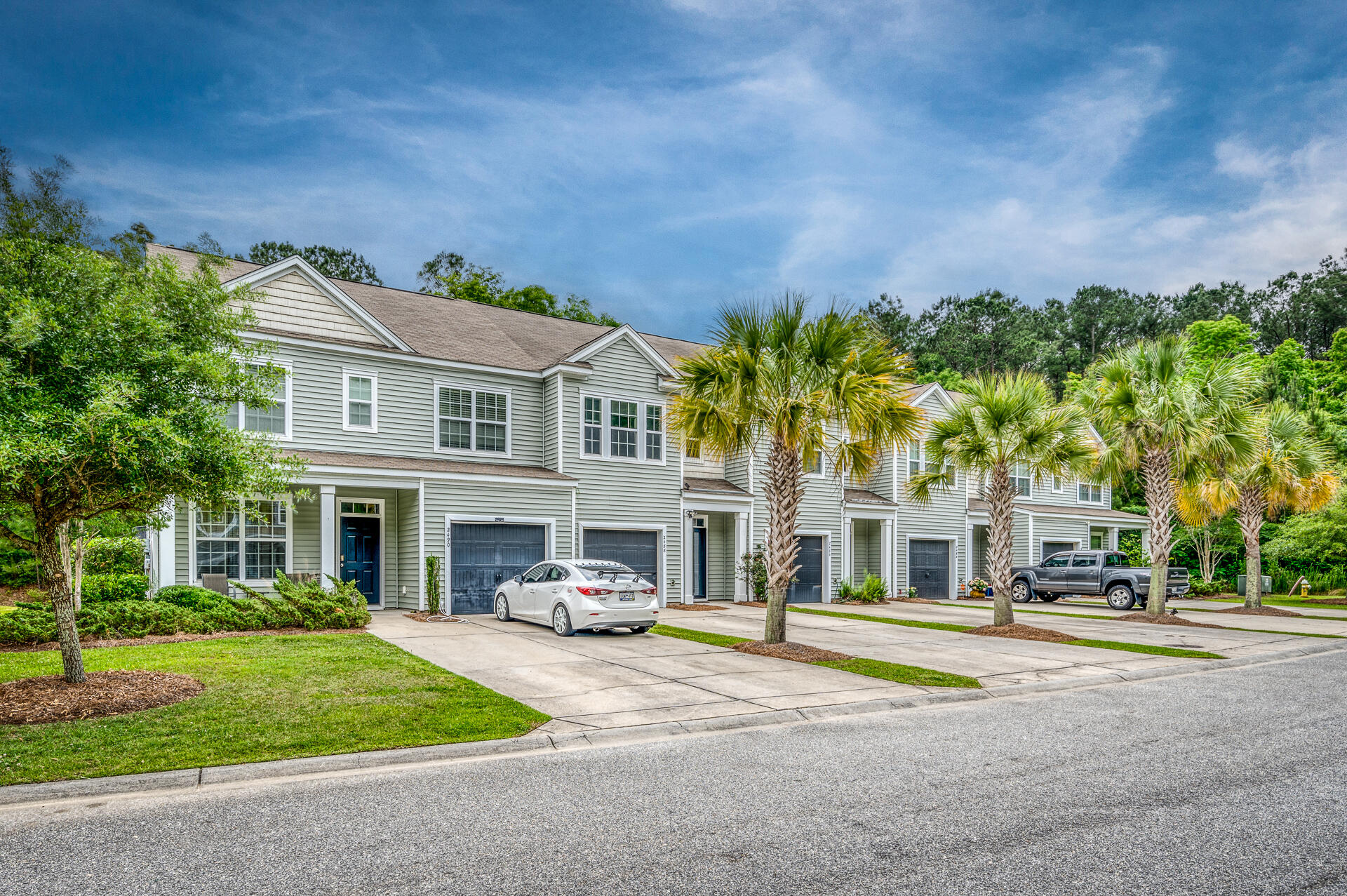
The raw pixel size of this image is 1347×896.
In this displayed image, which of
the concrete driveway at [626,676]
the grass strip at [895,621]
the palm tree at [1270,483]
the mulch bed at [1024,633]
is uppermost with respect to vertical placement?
the palm tree at [1270,483]

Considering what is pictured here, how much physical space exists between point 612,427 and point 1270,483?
70.7ft

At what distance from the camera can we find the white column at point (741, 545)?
25.9 m

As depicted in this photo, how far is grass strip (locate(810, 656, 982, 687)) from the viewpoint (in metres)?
11.7

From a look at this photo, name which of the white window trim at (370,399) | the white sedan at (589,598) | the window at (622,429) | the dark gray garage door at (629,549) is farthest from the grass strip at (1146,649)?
the white window trim at (370,399)

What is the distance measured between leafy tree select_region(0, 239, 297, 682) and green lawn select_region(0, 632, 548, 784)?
187 centimetres

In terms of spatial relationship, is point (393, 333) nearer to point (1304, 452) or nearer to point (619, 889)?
point (619, 889)

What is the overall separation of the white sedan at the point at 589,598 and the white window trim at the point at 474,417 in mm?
5458

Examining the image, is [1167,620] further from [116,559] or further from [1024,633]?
[116,559]

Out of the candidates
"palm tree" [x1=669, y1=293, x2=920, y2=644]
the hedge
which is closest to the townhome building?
"palm tree" [x1=669, y1=293, x2=920, y2=644]

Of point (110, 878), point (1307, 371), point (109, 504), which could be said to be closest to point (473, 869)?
point (110, 878)

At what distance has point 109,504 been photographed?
9.13 m

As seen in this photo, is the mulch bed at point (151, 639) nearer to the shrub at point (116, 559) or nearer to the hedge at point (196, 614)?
the hedge at point (196, 614)

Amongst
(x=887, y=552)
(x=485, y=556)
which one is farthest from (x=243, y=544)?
(x=887, y=552)

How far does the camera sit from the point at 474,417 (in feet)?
71.7
